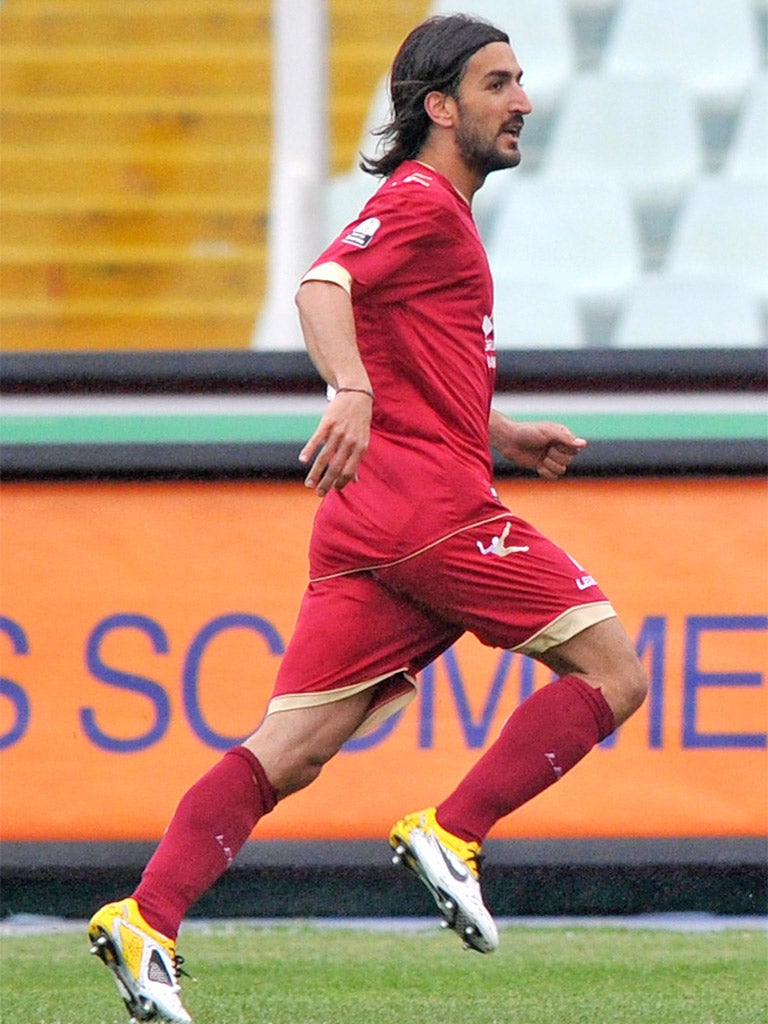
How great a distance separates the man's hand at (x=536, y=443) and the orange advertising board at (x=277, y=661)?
124cm

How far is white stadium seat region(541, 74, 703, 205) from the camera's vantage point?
632cm

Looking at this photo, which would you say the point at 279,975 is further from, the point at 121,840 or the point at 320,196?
the point at 320,196

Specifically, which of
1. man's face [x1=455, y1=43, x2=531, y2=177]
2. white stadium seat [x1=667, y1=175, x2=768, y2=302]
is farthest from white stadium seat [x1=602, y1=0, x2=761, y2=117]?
man's face [x1=455, y1=43, x2=531, y2=177]

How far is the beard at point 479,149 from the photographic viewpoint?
359 cm

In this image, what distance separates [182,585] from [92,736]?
43 centimetres

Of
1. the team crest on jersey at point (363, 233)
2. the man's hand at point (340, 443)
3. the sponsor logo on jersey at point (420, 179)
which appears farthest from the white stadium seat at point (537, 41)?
the man's hand at point (340, 443)

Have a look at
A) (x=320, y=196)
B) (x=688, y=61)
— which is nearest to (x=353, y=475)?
(x=320, y=196)

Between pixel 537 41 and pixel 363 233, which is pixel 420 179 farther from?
pixel 537 41

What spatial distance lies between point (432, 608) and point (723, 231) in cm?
286

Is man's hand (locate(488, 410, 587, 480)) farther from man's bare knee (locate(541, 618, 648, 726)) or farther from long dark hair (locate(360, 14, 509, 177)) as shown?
long dark hair (locate(360, 14, 509, 177))

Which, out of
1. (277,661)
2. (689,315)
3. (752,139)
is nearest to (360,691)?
(277,661)

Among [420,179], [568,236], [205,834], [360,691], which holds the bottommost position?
[205,834]

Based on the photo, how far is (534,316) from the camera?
5789 millimetres

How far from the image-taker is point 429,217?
3.46m
